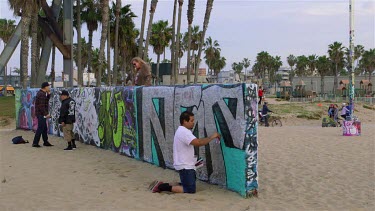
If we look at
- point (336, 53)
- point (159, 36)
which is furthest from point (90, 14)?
point (336, 53)

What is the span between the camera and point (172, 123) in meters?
8.86

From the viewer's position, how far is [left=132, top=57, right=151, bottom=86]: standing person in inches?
428

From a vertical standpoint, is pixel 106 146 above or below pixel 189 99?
below

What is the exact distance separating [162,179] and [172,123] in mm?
1229

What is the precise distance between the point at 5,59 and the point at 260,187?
87.4 feet

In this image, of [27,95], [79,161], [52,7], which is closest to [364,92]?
[52,7]

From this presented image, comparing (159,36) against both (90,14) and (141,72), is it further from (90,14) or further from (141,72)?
(141,72)

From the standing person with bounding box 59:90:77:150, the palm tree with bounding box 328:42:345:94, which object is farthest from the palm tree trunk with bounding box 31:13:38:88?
the palm tree with bounding box 328:42:345:94

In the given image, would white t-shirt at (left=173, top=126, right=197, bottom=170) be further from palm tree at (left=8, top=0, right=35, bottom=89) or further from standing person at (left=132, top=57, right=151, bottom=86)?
palm tree at (left=8, top=0, right=35, bottom=89)

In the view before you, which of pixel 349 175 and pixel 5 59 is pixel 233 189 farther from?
pixel 5 59

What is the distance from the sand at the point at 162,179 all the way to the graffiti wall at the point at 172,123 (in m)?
0.30

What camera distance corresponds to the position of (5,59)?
29.8 metres

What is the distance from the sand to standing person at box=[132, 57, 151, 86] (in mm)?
2032

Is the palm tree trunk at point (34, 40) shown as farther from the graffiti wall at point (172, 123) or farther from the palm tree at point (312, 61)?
the palm tree at point (312, 61)
